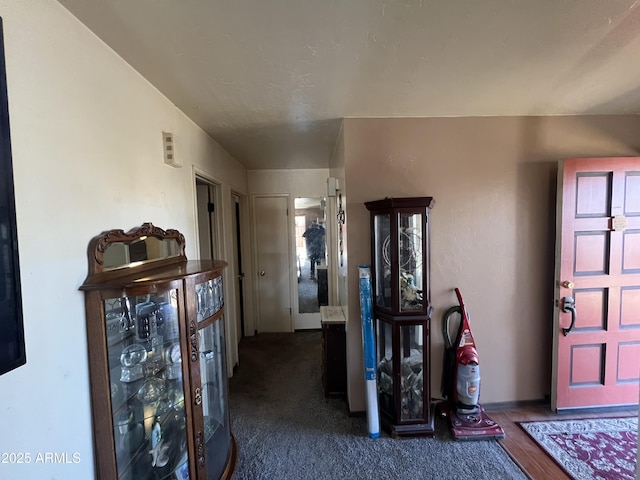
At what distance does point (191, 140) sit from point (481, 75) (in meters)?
2.01

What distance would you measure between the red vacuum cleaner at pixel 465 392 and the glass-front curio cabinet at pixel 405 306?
0.63 ft

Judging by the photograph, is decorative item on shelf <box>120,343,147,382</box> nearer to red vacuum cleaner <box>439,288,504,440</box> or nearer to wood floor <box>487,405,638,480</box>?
red vacuum cleaner <box>439,288,504,440</box>

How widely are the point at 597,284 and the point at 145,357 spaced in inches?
123

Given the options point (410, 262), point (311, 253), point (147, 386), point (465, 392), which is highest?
point (410, 262)

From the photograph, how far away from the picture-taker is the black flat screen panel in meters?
0.74

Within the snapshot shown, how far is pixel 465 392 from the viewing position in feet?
6.84

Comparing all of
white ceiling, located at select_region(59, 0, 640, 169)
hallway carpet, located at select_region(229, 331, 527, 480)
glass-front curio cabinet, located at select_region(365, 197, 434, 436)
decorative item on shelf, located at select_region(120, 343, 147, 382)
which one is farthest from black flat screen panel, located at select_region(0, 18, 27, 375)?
glass-front curio cabinet, located at select_region(365, 197, 434, 436)

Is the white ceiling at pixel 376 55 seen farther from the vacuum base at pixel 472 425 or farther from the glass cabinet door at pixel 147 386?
the vacuum base at pixel 472 425

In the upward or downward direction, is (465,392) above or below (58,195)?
below

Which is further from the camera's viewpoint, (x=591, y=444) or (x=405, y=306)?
(x=405, y=306)

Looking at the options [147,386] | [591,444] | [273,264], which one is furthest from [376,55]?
[273,264]

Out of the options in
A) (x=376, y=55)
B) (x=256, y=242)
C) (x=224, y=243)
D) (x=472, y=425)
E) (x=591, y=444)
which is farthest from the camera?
(x=256, y=242)

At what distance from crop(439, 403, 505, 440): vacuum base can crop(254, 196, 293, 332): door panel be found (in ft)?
8.20

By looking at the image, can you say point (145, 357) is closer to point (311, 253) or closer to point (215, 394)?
point (215, 394)
